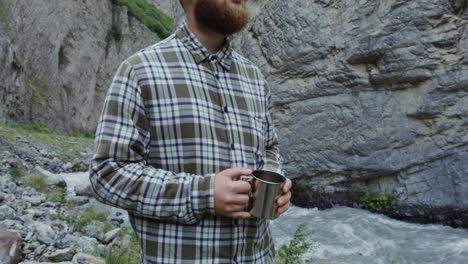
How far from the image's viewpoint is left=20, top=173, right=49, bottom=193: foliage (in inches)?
341

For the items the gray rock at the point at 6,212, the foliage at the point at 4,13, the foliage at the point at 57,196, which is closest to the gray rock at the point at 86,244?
the gray rock at the point at 6,212

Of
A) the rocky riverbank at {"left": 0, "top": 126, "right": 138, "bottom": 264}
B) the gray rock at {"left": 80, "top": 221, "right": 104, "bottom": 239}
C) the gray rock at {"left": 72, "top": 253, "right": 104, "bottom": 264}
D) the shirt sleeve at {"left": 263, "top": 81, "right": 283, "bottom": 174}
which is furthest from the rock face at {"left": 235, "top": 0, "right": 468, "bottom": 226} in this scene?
the shirt sleeve at {"left": 263, "top": 81, "right": 283, "bottom": 174}

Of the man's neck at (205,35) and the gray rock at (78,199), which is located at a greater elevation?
Answer: the man's neck at (205,35)

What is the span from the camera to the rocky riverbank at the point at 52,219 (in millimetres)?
4437

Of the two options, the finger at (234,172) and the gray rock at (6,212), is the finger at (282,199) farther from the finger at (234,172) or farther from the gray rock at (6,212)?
the gray rock at (6,212)

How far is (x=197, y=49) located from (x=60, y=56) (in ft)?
105

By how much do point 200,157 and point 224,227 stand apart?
0.94 ft

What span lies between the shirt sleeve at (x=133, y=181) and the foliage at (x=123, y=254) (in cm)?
313

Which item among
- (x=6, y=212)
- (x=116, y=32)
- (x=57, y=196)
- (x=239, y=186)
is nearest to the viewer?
(x=239, y=186)

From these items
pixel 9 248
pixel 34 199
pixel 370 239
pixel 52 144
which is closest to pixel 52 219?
pixel 34 199

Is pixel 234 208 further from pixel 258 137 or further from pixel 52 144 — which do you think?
pixel 52 144

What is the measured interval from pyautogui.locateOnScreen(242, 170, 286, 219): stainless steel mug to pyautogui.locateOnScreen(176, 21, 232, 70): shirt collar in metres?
0.56

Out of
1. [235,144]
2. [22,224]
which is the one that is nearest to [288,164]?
[22,224]

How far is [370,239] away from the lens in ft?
28.6
